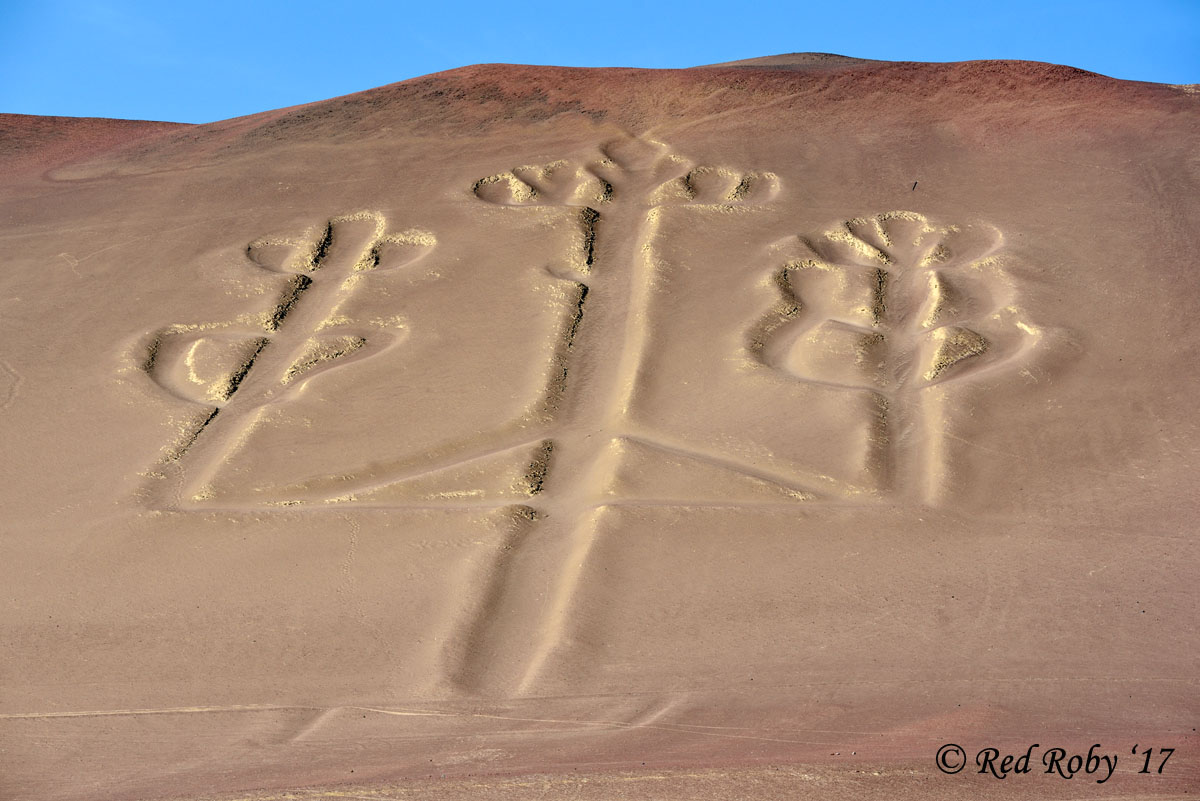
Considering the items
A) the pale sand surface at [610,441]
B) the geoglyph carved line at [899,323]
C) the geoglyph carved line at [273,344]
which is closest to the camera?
the pale sand surface at [610,441]

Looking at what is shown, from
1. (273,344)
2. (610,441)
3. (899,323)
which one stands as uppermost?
(899,323)

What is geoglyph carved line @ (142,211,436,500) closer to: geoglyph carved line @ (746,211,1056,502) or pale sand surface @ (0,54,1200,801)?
pale sand surface @ (0,54,1200,801)

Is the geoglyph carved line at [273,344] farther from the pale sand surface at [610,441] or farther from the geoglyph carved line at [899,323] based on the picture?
the geoglyph carved line at [899,323]

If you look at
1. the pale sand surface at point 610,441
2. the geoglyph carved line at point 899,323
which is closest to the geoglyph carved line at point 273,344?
the pale sand surface at point 610,441

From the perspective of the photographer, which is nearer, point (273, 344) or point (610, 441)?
point (610, 441)

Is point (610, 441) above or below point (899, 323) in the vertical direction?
below

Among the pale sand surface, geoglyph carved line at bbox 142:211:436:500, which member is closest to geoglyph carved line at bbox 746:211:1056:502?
the pale sand surface

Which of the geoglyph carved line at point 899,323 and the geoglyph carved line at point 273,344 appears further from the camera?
the geoglyph carved line at point 273,344

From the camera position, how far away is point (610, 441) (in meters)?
6.18

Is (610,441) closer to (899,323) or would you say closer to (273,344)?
(899,323)

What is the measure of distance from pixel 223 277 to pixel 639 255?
137 inches

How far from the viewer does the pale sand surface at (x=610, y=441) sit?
13.1 ft

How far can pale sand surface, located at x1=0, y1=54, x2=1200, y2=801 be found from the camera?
157 inches

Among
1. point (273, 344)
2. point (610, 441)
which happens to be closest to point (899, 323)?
point (610, 441)
